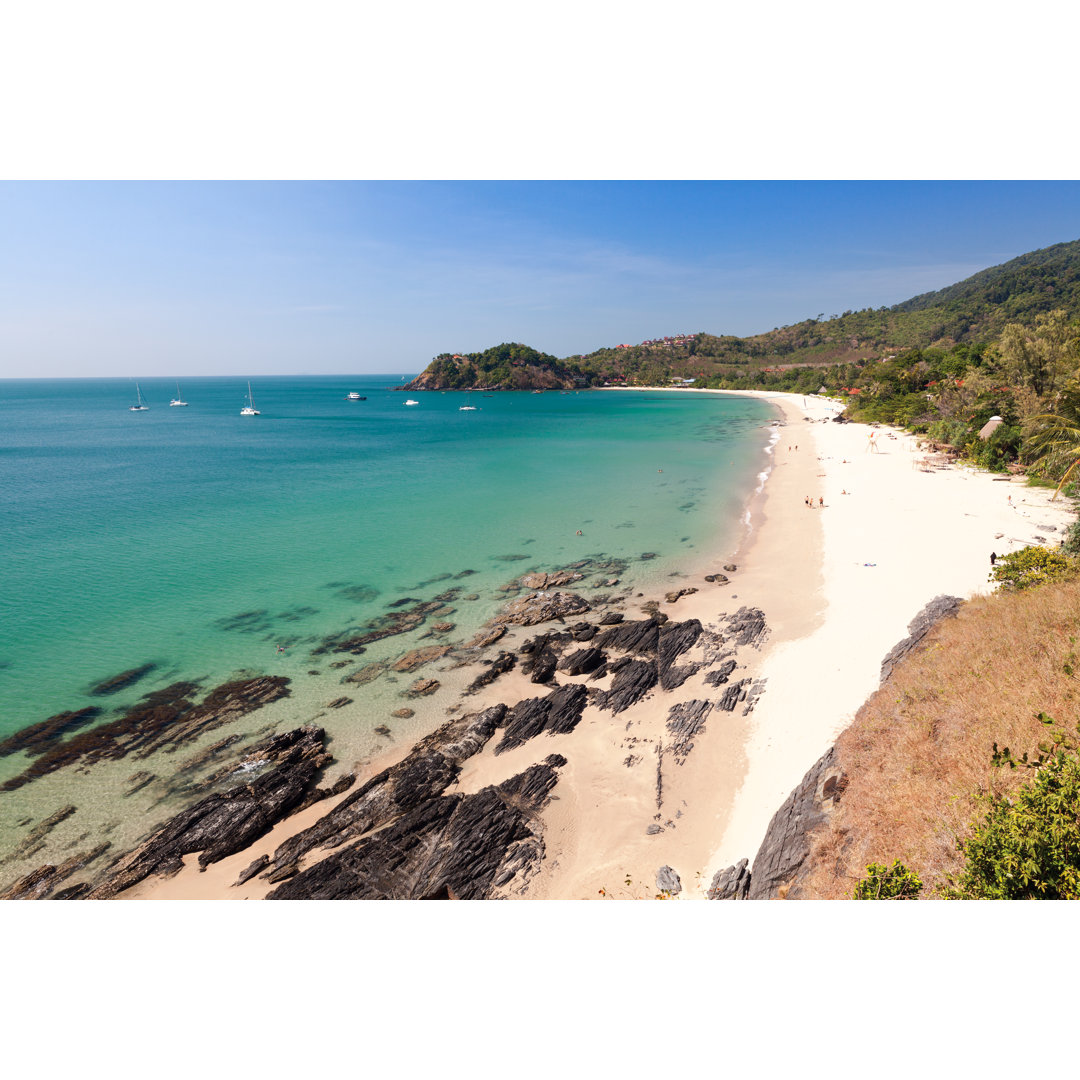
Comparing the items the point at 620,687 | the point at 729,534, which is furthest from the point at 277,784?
the point at 729,534

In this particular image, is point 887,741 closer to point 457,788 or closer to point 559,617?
point 457,788

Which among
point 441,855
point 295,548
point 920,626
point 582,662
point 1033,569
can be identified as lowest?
point 441,855

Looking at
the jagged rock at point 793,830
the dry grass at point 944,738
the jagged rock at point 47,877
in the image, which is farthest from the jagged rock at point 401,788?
the dry grass at point 944,738

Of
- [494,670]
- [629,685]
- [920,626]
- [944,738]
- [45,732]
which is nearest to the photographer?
[944,738]

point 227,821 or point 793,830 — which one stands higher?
point 793,830

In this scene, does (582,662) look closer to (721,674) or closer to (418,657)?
(721,674)

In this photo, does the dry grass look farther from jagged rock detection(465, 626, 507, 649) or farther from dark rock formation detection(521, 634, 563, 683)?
jagged rock detection(465, 626, 507, 649)

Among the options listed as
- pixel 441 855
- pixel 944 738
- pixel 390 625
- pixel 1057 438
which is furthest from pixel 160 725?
pixel 1057 438
